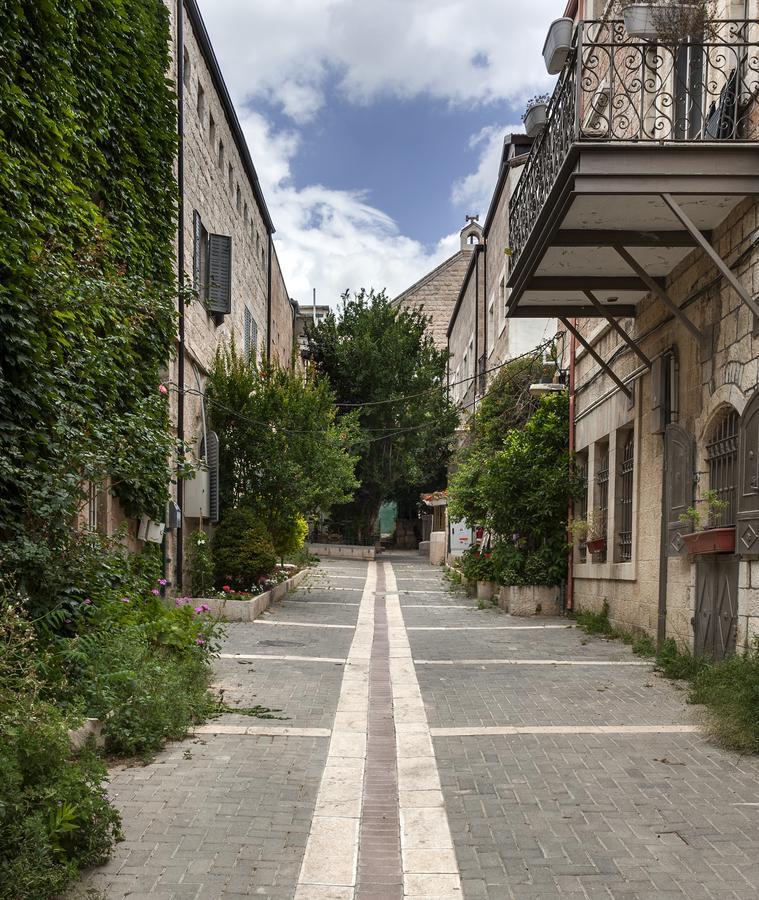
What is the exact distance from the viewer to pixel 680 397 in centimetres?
938

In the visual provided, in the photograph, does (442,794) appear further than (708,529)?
No

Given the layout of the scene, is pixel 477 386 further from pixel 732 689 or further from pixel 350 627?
pixel 732 689

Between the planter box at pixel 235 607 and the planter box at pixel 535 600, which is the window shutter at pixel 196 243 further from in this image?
the planter box at pixel 535 600

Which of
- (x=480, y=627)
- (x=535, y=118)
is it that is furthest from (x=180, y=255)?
(x=480, y=627)

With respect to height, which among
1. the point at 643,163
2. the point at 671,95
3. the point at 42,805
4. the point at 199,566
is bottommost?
the point at 199,566

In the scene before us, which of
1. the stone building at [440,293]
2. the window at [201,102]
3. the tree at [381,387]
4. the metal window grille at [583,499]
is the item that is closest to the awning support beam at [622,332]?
the metal window grille at [583,499]

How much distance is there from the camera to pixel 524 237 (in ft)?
33.2

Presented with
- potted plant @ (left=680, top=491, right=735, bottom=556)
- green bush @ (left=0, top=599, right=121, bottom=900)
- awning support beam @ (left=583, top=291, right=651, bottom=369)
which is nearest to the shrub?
awning support beam @ (left=583, top=291, right=651, bottom=369)

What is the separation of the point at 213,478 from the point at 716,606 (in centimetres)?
846

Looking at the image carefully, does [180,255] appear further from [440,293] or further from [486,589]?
[440,293]

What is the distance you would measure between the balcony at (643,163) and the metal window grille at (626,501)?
2.68 m

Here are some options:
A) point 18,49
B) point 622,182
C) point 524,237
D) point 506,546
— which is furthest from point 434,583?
point 18,49

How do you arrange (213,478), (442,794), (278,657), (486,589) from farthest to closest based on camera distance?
(486,589) < (213,478) < (278,657) < (442,794)

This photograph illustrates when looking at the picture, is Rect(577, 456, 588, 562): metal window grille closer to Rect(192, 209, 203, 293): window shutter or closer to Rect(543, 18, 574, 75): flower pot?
Rect(192, 209, 203, 293): window shutter
